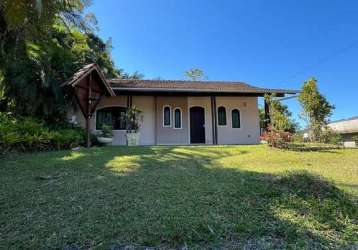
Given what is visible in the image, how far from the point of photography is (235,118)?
15406 mm

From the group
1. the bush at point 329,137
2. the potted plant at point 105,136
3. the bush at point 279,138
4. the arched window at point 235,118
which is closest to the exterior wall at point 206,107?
the arched window at point 235,118

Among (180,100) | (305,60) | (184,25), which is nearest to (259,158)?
(180,100)

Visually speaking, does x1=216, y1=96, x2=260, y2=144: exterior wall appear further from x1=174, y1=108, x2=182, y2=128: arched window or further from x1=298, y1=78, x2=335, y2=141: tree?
x1=298, y1=78, x2=335, y2=141: tree

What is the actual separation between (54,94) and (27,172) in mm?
6523

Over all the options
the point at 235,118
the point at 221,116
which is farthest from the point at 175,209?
the point at 235,118

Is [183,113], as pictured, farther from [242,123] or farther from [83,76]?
[83,76]

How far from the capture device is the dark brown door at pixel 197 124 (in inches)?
597

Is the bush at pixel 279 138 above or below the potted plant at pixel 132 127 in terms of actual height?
below

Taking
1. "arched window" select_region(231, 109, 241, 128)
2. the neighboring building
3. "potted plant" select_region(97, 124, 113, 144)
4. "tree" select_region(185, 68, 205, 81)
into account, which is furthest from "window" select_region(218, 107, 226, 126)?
"tree" select_region(185, 68, 205, 81)

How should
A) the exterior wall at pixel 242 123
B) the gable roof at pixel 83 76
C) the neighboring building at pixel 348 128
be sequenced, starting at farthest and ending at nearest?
the neighboring building at pixel 348 128 < the exterior wall at pixel 242 123 < the gable roof at pixel 83 76

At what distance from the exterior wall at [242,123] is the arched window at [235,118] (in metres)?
0.16

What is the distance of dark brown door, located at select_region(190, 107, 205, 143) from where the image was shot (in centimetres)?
1516

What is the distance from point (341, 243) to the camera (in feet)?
9.09

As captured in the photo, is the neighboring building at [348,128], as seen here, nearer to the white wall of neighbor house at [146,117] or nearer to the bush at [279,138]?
the bush at [279,138]
